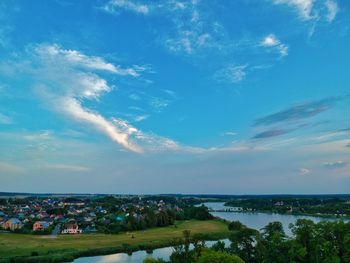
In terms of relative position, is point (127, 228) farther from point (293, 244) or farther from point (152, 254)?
point (293, 244)

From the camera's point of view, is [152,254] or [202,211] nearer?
[152,254]

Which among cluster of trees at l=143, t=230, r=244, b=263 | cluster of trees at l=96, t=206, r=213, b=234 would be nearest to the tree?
cluster of trees at l=143, t=230, r=244, b=263

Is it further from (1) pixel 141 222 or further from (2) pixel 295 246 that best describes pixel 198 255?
(1) pixel 141 222

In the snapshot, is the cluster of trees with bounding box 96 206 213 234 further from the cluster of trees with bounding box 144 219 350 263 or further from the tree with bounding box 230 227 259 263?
the cluster of trees with bounding box 144 219 350 263

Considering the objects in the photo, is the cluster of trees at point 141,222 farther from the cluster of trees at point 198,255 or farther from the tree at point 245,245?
the tree at point 245,245

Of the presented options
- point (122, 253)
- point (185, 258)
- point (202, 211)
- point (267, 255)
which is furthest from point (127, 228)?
point (267, 255)

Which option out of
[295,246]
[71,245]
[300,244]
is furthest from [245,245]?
[71,245]
